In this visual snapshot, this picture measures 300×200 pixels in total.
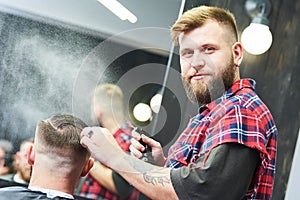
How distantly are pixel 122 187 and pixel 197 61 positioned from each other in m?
0.55

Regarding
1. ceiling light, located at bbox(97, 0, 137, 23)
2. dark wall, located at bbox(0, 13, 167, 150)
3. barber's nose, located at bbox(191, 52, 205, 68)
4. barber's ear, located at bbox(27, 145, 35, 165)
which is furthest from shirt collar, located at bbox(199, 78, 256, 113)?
barber's ear, located at bbox(27, 145, 35, 165)

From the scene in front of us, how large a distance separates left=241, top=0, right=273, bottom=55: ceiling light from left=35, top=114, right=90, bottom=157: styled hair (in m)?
0.83

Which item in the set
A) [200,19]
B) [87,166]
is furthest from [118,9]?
[87,166]

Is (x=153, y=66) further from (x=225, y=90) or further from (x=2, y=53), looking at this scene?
(x=2, y=53)

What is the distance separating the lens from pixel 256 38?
90.6 inches

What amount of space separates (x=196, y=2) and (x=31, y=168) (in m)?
0.84

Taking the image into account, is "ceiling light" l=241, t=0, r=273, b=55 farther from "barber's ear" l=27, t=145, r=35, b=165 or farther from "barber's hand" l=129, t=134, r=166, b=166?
"barber's ear" l=27, t=145, r=35, b=165

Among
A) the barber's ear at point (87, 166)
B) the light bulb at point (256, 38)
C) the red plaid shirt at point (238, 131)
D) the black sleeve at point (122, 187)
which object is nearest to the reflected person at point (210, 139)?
the red plaid shirt at point (238, 131)

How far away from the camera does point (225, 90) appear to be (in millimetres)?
1807

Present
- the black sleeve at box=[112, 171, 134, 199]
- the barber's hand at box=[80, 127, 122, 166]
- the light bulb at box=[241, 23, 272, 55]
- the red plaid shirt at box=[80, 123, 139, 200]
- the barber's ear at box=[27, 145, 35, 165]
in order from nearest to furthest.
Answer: the barber's hand at box=[80, 127, 122, 166], the barber's ear at box=[27, 145, 35, 165], the red plaid shirt at box=[80, 123, 139, 200], the black sleeve at box=[112, 171, 134, 199], the light bulb at box=[241, 23, 272, 55]

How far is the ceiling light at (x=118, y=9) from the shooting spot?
6.60 ft

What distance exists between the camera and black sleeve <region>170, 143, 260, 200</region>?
1.54 m

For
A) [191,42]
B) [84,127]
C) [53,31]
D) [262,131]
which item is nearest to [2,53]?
[53,31]

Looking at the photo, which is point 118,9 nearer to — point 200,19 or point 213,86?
point 200,19
